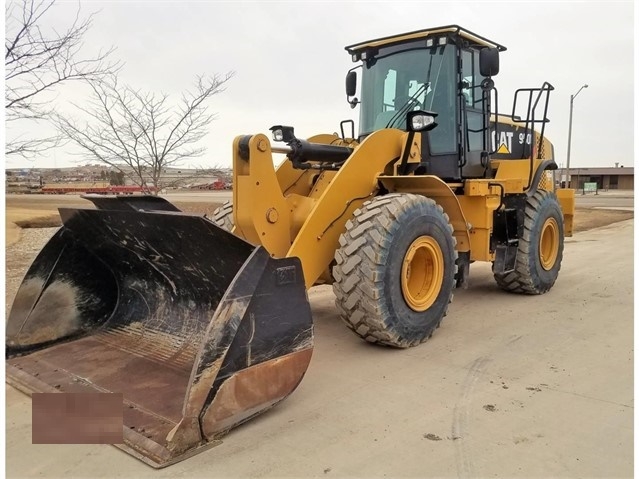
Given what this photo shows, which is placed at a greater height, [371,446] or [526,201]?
[526,201]

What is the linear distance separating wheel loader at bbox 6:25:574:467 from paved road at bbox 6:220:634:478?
0.70ft

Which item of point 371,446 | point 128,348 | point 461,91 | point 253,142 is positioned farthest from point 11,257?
point 371,446

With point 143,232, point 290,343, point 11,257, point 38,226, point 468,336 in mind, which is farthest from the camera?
point 38,226

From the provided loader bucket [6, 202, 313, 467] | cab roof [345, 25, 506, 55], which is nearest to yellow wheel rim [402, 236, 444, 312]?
loader bucket [6, 202, 313, 467]

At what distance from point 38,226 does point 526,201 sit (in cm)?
1486

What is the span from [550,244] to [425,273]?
3141 millimetres

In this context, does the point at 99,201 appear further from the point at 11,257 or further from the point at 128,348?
the point at 11,257

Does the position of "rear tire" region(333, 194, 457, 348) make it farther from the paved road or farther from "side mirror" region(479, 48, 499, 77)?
"side mirror" region(479, 48, 499, 77)

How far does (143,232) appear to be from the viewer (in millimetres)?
4117

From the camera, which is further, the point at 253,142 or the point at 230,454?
the point at 253,142

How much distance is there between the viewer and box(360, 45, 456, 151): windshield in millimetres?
5711

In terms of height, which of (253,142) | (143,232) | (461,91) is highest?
(461,91)

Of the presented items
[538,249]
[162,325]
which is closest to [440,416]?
[162,325]

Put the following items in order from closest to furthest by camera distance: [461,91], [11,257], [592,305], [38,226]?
[461,91] < [592,305] < [11,257] < [38,226]
